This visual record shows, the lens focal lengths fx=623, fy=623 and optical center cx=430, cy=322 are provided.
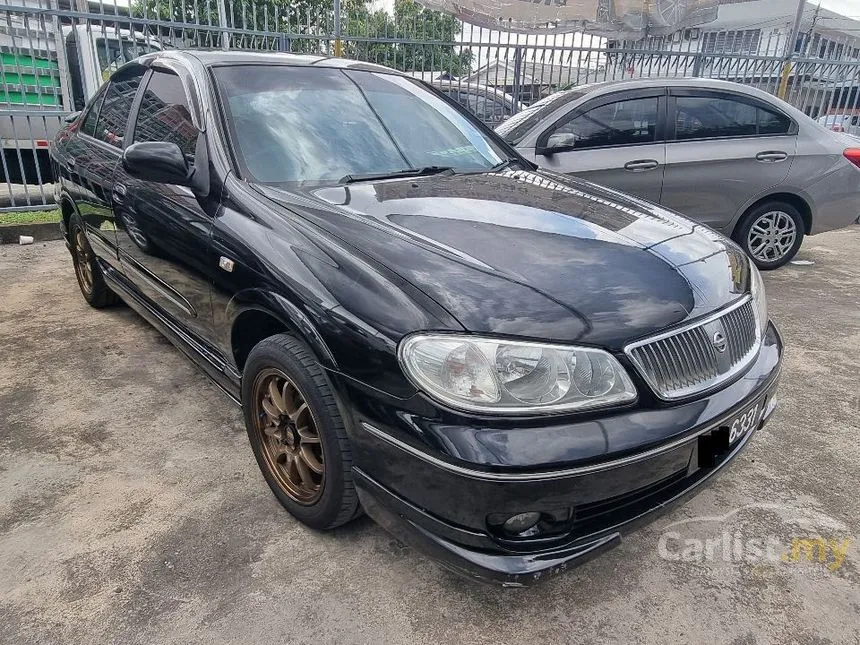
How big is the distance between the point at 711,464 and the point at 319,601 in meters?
1.26

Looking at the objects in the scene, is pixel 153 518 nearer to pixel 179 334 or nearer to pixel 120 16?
pixel 179 334

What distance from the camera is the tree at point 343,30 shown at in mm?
6809

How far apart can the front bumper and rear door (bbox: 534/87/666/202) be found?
3.62 metres

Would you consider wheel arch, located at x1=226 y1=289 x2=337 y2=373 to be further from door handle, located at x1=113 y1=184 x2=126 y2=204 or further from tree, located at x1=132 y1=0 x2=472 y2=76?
tree, located at x1=132 y1=0 x2=472 y2=76

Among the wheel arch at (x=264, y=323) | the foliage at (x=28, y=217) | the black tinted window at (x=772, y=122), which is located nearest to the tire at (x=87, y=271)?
the wheel arch at (x=264, y=323)

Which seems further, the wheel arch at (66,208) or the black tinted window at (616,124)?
the black tinted window at (616,124)

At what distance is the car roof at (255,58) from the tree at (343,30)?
4.24 metres

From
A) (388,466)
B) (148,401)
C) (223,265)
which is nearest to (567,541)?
(388,466)

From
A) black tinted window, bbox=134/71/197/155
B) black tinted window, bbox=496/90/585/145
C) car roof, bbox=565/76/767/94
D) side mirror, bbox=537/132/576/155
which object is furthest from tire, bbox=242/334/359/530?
car roof, bbox=565/76/767/94

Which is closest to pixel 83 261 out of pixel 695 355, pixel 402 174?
pixel 402 174

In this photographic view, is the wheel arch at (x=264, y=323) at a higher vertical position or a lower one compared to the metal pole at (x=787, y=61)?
lower

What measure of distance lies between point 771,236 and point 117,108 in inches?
210

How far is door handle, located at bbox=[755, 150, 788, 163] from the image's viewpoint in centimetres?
535

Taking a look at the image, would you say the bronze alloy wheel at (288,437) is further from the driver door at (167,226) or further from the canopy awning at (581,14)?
the canopy awning at (581,14)
